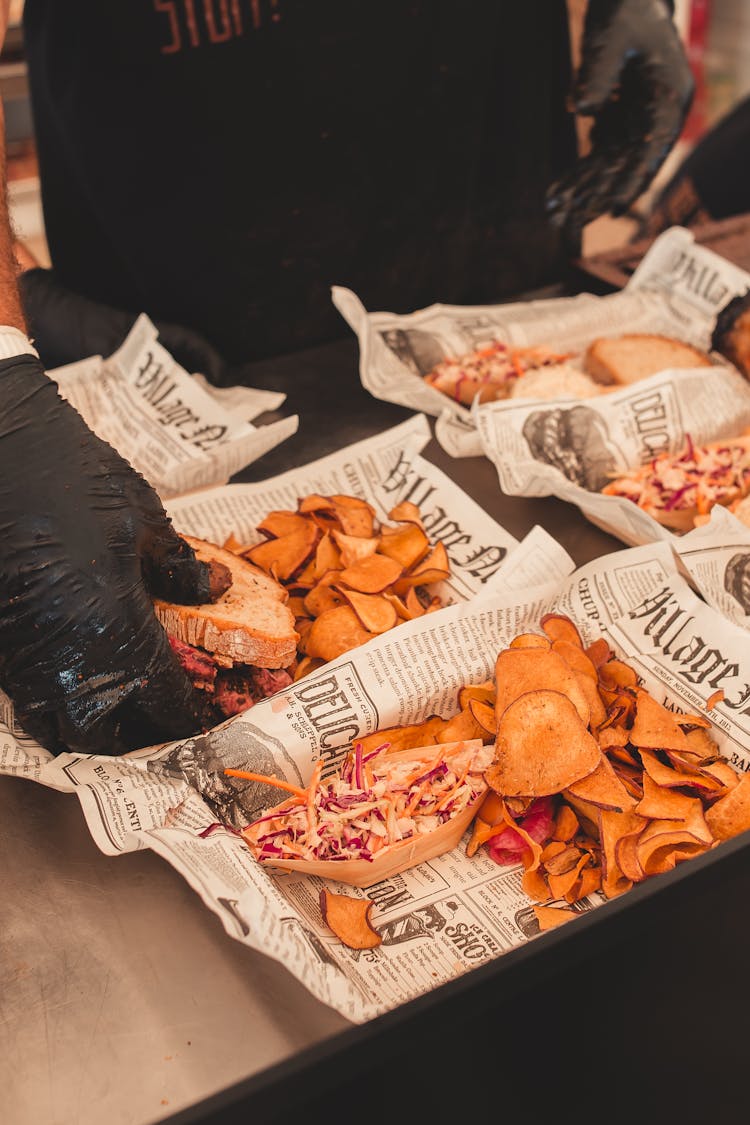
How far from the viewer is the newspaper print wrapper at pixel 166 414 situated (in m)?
1.36

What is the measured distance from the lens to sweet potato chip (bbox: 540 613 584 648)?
1.01m

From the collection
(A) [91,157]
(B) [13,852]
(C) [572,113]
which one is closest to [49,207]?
(A) [91,157]

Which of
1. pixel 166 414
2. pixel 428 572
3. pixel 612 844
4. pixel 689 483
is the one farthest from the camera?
pixel 166 414

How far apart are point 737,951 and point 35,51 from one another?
1.57 metres

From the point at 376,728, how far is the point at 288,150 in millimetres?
1054

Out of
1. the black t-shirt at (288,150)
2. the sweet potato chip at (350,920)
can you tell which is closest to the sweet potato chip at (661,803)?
the sweet potato chip at (350,920)

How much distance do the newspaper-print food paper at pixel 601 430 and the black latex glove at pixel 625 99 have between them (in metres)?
0.38

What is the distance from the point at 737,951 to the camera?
27.5 inches

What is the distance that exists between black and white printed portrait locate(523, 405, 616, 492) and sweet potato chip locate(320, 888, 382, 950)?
0.73m

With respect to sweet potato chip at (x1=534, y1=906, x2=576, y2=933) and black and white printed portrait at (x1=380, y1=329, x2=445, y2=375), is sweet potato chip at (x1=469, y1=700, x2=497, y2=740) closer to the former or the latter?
sweet potato chip at (x1=534, y1=906, x2=576, y2=933)

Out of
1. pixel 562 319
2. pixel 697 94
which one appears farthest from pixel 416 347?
pixel 697 94

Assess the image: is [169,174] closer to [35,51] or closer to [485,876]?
[35,51]

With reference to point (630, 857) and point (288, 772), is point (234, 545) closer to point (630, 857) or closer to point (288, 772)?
point (288, 772)

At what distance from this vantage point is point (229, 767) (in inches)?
35.3
